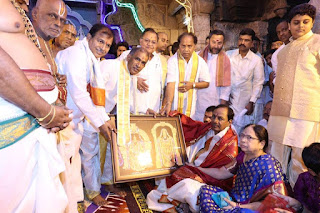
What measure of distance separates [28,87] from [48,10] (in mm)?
799

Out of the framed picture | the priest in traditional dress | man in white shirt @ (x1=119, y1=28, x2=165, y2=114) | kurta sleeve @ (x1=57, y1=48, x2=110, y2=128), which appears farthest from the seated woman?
man in white shirt @ (x1=119, y1=28, x2=165, y2=114)

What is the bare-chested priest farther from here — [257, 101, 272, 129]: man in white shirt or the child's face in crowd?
[257, 101, 272, 129]: man in white shirt

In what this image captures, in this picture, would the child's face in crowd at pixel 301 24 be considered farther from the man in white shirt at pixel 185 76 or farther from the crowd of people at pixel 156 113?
the man in white shirt at pixel 185 76

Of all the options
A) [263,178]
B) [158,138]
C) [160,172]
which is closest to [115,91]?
[158,138]

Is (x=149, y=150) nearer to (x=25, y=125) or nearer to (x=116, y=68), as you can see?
(x=116, y=68)

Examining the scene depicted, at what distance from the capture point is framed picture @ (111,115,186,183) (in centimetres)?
267

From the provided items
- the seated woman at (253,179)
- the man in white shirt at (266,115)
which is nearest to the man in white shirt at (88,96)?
the seated woman at (253,179)

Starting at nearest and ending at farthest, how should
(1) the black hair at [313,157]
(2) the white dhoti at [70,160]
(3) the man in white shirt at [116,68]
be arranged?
(2) the white dhoti at [70,160] < (1) the black hair at [313,157] < (3) the man in white shirt at [116,68]

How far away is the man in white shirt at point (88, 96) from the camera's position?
2404 millimetres

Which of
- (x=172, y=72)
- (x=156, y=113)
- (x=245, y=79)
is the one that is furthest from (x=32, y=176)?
(x=245, y=79)

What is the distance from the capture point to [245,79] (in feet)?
14.1

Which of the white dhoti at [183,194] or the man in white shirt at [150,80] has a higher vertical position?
the man in white shirt at [150,80]

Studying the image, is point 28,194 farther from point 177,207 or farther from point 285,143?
point 285,143

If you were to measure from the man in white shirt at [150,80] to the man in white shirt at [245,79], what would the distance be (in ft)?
4.74
